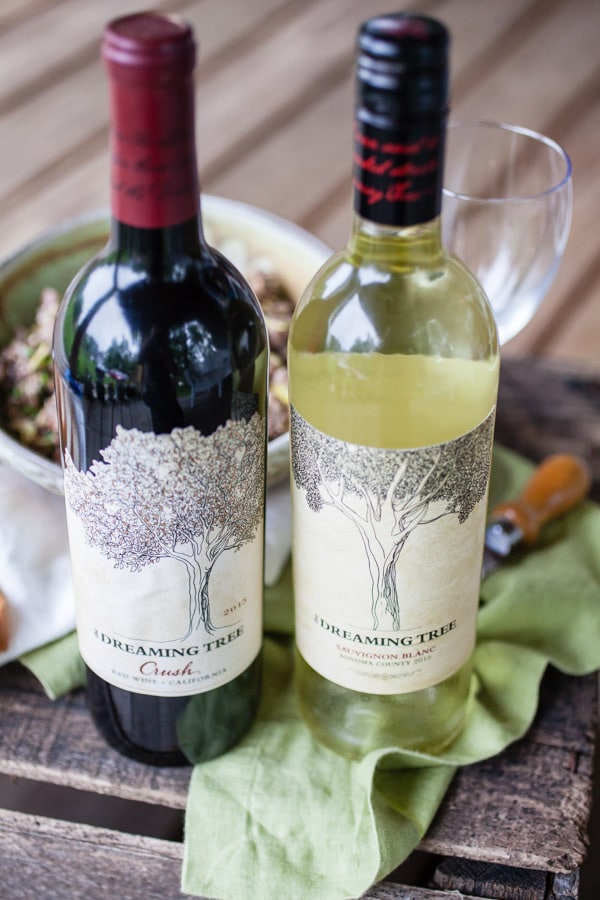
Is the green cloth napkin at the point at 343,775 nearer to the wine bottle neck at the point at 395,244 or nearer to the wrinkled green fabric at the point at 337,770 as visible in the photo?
the wrinkled green fabric at the point at 337,770

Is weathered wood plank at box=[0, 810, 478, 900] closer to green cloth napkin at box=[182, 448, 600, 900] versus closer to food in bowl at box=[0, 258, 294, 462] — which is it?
green cloth napkin at box=[182, 448, 600, 900]

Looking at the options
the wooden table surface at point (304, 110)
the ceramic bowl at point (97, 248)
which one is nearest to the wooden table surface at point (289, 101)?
the wooden table surface at point (304, 110)

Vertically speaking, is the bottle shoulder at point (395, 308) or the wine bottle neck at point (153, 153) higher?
the wine bottle neck at point (153, 153)

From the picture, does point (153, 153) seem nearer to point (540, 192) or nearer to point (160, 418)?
point (160, 418)

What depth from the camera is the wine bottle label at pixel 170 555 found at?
0.53 meters

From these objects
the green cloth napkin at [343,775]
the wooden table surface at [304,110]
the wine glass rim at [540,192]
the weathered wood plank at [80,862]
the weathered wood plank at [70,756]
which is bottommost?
the weathered wood plank at [80,862]

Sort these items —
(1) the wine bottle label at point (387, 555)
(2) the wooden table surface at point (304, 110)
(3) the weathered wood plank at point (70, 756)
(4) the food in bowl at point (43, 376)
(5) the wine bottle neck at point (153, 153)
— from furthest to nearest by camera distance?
(2) the wooden table surface at point (304, 110), (4) the food in bowl at point (43, 376), (3) the weathered wood plank at point (70, 756), (1) the wine bottle label at point (387, 555), (5) the wine bottle neck at point (153, 153)

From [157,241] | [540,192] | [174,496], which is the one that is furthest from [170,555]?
[540,192]

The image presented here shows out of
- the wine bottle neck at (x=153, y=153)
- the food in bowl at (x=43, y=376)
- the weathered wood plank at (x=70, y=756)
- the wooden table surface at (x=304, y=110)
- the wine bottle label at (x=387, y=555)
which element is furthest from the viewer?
the wooden table surface at (x=304, y=110)

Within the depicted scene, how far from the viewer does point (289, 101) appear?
1.35 metres

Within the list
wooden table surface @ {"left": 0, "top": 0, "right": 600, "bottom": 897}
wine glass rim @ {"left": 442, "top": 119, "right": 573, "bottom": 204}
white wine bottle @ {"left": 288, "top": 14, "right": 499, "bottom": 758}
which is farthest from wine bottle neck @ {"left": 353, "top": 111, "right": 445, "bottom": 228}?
wooden table surface @ {"left": 0, "top": 0, "right": 600, "bottom": 897}

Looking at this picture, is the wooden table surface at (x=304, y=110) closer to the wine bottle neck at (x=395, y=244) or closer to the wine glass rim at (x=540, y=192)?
the wine glass rim at (x=540, y=192)

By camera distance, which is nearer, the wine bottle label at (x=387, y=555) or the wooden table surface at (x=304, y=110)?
the wine bottle label at (x=387, y=555)

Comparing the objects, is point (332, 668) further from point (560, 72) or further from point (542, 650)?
point (560, 72)
